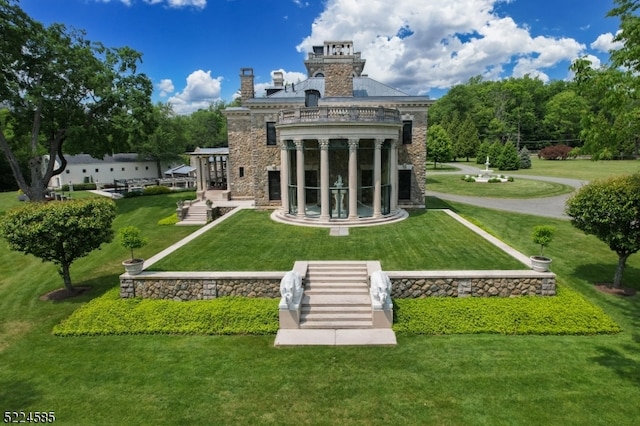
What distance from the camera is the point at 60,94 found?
1242 inches

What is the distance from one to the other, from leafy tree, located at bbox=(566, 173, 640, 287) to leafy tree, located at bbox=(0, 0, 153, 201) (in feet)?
111

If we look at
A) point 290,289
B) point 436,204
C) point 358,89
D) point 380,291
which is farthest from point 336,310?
point 436,204

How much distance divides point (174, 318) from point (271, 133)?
1730cm

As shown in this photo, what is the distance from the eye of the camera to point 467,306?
13203 mm

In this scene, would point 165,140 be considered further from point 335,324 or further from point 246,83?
point 335,324

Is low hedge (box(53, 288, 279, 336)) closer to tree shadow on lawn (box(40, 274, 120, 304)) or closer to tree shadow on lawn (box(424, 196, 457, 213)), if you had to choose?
tree shadow on lawn (box(40, 274, 120, 304))

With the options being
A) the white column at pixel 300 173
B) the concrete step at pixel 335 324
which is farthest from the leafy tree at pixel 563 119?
the concrete step at pixel 335 324

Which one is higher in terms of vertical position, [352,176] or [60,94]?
[60,94]

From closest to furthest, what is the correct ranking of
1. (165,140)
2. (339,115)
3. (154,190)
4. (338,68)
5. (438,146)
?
(339,115) → (338,68) → (154,190) → (165,140) → (438,146)

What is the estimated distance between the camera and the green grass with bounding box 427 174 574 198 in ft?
124

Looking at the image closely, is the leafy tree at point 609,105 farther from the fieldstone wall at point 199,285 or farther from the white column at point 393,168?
the white column at point 393,168

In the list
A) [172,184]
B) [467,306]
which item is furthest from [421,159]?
[172,184]

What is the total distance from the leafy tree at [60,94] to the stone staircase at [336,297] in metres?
27.2

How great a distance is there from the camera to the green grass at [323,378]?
28.1 feet
